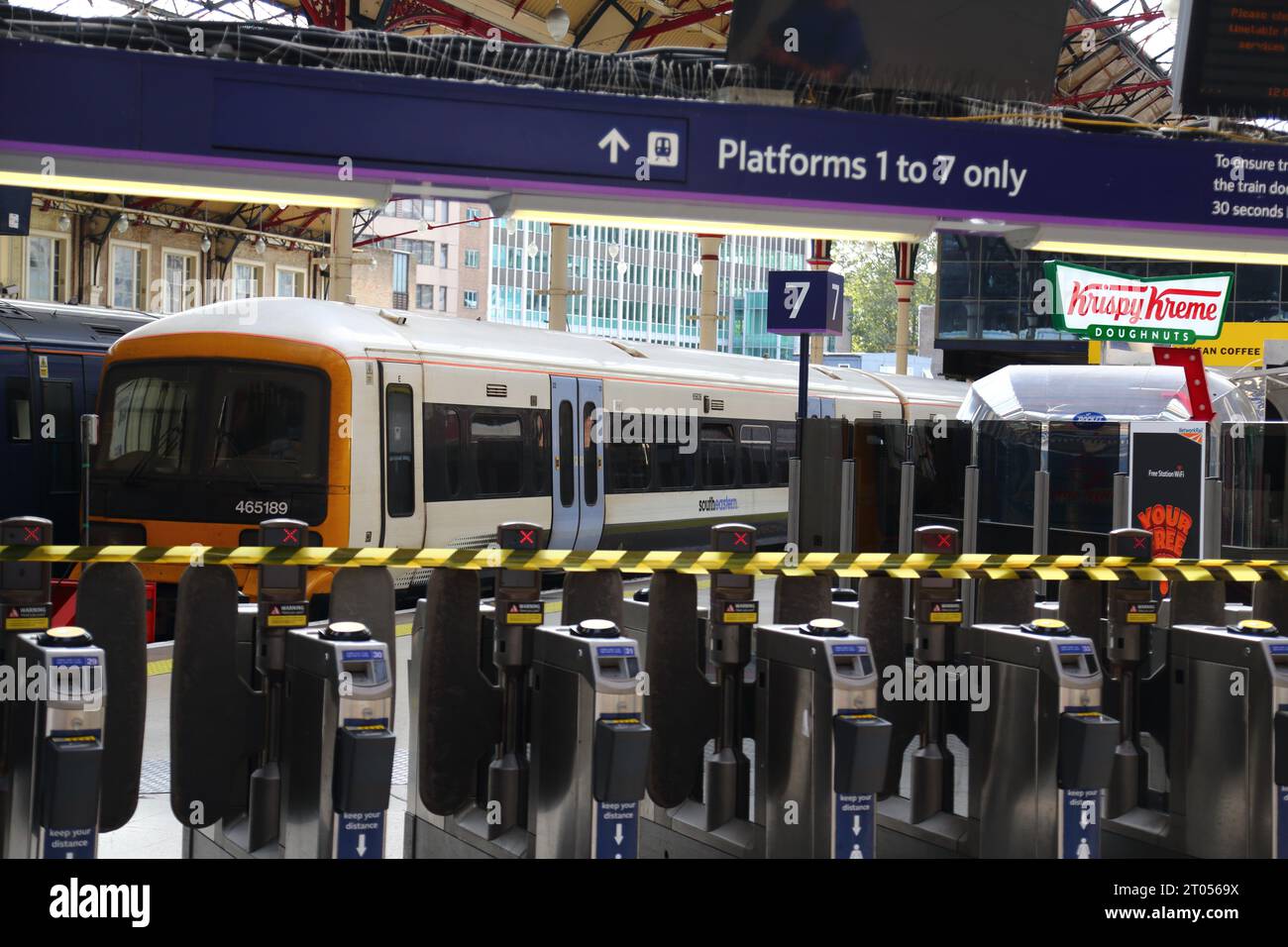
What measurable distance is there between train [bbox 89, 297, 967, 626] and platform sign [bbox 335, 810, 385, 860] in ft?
24.1

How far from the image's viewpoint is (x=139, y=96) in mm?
5137

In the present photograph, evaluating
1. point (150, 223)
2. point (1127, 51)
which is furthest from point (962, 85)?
point (150, 223)

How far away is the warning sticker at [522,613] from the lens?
18.0ft

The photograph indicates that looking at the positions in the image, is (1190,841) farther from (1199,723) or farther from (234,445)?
(234,445)

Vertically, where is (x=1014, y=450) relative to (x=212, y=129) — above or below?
below

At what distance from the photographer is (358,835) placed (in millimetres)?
4945

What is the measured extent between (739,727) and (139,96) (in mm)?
3276

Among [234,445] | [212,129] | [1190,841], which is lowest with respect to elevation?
[1190,841]

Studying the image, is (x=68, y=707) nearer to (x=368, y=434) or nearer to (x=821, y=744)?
(x=821, y=744)

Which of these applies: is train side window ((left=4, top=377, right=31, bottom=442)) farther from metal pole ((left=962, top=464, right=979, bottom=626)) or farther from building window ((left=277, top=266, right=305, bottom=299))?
building window ((left=277, top=266, right=305, bottom=299))

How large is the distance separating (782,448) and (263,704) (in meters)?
14.5

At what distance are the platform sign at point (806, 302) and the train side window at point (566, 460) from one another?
472 centimetres

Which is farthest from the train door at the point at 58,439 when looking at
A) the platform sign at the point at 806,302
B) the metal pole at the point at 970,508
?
the metal pole at the point at 970,508

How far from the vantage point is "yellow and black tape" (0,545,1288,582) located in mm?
5504
